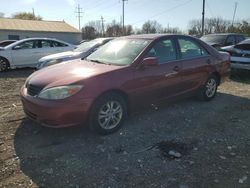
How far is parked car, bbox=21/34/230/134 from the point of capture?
443 cm

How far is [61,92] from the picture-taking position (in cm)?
441

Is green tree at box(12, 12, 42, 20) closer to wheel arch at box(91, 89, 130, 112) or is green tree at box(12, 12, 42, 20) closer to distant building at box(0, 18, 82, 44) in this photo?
distant building at box(0, 18, 82, 44)

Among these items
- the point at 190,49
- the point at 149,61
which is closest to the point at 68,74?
the point at 149,61

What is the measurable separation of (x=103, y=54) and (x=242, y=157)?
3.14 metres

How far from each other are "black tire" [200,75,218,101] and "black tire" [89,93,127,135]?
8.42 feet

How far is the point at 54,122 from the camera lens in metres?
4.41

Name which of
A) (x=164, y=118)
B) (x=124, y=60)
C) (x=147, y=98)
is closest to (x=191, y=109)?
(x=164, y=118)

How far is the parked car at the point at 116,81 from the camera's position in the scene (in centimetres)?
443

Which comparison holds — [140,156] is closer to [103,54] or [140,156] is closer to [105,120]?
[105,120]

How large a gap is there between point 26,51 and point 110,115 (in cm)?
921

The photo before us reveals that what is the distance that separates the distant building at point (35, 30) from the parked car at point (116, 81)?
3428 cm

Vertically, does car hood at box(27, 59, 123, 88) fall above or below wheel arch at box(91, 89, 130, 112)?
above

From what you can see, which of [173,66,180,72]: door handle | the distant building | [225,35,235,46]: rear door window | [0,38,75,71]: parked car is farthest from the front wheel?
the distant building

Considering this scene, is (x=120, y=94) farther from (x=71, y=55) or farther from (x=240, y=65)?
(x=240, y=65)
